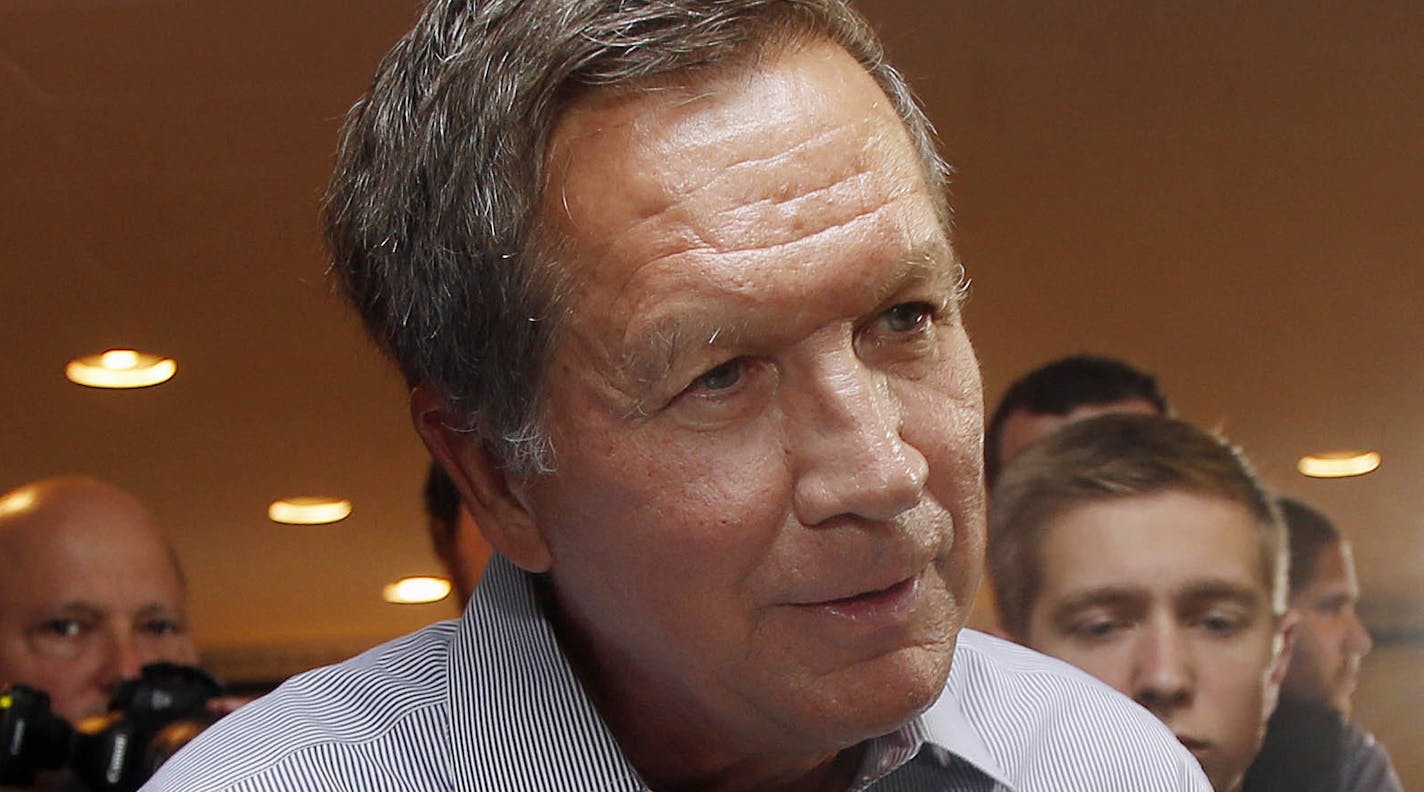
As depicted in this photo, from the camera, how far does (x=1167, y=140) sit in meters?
1.90

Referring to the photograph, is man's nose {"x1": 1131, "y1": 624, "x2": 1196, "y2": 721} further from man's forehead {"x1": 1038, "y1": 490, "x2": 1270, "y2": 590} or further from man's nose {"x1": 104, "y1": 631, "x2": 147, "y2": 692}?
man's nose {"x1": 104, "y1": 631, "x2": 147, "y2": 692}

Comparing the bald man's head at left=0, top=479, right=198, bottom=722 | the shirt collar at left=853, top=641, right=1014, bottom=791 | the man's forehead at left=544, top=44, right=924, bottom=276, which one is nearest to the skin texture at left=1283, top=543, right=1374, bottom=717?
the shirt collar at left=853, top=641, right=1014, bottom=791

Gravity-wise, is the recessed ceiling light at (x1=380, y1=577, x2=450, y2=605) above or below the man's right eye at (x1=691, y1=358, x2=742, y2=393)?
above

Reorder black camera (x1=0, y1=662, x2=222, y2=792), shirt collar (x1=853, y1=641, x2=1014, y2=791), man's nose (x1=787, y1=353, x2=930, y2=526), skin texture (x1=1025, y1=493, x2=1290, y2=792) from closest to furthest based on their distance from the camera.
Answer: man's nose (x1=787, y1=353, x2=930, y2=526) < shirt collar (x1=853, y1=641, x2=1014, y2=791) < black camera (x1=0, y1=662, x2=222, y2=792) < skin texture (x1=1025, y1=493, x2=1290, y2=792)

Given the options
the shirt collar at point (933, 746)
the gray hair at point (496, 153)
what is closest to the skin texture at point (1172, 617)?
the shirt collar at point (933, 746)

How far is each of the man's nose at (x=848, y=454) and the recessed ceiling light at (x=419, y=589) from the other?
3.38ft

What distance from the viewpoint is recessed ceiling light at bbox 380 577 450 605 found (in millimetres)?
1849

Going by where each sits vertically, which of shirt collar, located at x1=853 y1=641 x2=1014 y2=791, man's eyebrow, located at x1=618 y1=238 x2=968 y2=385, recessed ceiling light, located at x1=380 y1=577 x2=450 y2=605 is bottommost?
shirt collar, located at x1=853 y1=641 x2=1014 y2=791

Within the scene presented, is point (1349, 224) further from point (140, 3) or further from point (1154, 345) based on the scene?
point (140, 3)

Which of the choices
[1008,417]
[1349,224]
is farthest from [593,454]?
[1349,224]

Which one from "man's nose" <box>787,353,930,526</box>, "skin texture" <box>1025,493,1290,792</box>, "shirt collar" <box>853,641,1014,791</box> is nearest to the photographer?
"man's nose" <box>787,353,930,526</box>

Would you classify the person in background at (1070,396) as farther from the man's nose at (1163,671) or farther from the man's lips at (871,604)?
the man's lips at (871,604)

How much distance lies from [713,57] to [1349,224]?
1193 mm

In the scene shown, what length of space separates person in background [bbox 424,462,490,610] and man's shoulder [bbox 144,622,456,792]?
2.44 feet
